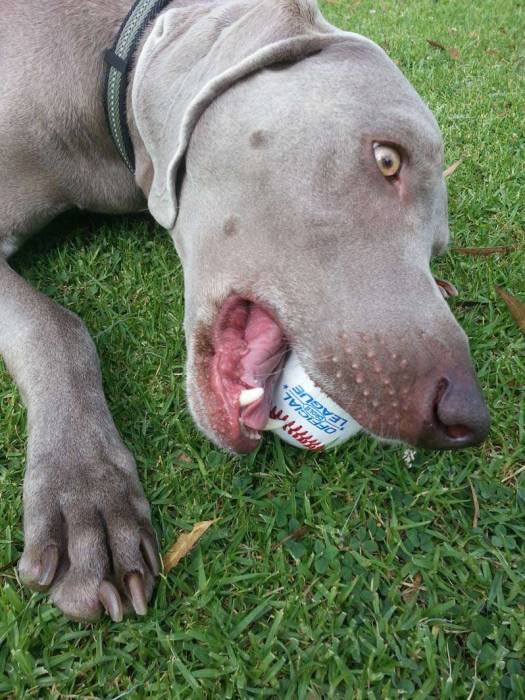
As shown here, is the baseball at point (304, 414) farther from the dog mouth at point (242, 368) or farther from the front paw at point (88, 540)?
the front paw at point (88, 540)

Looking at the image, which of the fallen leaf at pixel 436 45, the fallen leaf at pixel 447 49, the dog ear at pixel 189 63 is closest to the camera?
the dog ear at pixel 189 63

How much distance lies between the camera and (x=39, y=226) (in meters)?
2.77

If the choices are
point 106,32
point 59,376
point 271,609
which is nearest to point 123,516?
point 271,609

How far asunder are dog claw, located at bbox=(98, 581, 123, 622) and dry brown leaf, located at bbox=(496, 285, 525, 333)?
1904 millimetres

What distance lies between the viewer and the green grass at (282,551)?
150 centimetres

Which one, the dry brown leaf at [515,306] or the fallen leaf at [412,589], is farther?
the dry brown leaf at [515,306]

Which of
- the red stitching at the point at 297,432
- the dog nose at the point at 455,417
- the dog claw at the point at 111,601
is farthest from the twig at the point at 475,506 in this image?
the dog claw at the point at 111,601

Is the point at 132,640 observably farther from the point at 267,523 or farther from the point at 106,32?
the point at 106,32

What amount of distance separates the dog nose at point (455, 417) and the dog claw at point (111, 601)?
851 millimetres

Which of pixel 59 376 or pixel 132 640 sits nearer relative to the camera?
pixel 132 640

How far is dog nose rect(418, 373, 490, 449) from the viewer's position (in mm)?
1594

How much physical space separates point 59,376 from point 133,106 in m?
1.00

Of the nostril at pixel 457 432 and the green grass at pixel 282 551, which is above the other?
the nostril at pixel 457 432

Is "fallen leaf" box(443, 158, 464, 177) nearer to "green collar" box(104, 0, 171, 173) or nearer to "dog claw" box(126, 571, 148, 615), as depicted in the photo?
"green collar" box(104, 0, 171, 173)
